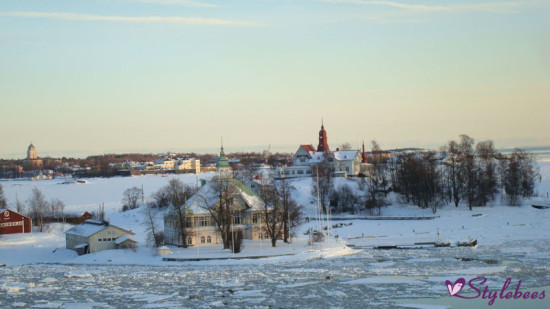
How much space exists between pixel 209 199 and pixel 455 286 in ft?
88.3

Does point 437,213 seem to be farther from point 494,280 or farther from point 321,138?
point 321,138

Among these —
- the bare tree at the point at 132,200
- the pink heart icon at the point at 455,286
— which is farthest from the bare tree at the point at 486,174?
the bare tree at the point at 132,200

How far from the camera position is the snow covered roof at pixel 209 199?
50.6m

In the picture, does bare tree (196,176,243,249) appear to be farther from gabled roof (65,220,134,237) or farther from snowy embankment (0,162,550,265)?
gabled roof (65,220,134,237)

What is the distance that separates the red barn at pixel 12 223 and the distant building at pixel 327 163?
43.7 metres

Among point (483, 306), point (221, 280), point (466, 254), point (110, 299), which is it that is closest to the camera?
point (483, 306)

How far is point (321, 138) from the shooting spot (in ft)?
368

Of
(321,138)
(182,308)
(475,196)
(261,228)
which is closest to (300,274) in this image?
(182,308)

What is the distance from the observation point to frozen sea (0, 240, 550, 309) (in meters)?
27.2

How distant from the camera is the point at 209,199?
5156 centimetres

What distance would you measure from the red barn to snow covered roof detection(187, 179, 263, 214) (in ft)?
67.5

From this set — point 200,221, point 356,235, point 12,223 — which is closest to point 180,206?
point 200,221

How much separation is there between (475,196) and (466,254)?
1294 inches

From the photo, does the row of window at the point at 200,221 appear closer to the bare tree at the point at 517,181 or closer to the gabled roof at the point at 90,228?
the gabled roof at the point at 90,228
